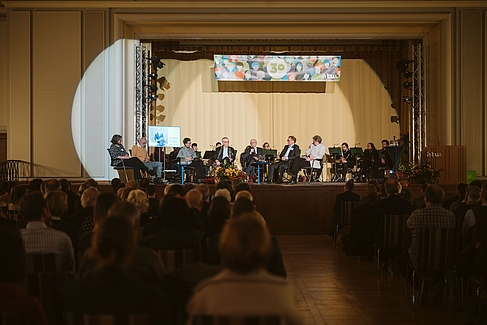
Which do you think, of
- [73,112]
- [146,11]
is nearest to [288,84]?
[146,11]

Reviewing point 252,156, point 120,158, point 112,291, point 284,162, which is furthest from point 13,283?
point 252,156

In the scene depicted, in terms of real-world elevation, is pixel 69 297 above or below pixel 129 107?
below

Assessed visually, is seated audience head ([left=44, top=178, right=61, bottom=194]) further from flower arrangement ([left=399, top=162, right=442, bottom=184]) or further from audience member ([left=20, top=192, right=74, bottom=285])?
flower arrangement ([left=399, top=162, right=442, bottom=184])

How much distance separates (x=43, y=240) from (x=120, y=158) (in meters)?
7.88

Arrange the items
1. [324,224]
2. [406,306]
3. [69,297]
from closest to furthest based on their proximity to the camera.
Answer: [69,297] < [406,306] < [324,224]

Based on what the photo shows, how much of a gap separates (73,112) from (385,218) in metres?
8.71

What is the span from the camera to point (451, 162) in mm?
12023

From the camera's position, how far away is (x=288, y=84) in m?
16.4

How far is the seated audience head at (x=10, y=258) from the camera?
2.17 metres

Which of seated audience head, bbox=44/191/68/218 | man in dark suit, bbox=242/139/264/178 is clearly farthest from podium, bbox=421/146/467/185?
seated audience head, bbox=44/191/68/218

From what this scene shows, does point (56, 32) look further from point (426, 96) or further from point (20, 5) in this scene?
point (426, 96)

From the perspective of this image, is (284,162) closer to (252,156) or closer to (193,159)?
(252,156)

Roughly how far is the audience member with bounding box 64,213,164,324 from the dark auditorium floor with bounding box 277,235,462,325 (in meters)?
2.64

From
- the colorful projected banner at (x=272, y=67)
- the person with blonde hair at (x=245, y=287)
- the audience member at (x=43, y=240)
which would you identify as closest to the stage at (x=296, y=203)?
the colorful projected banner at (x=272, y=67)
